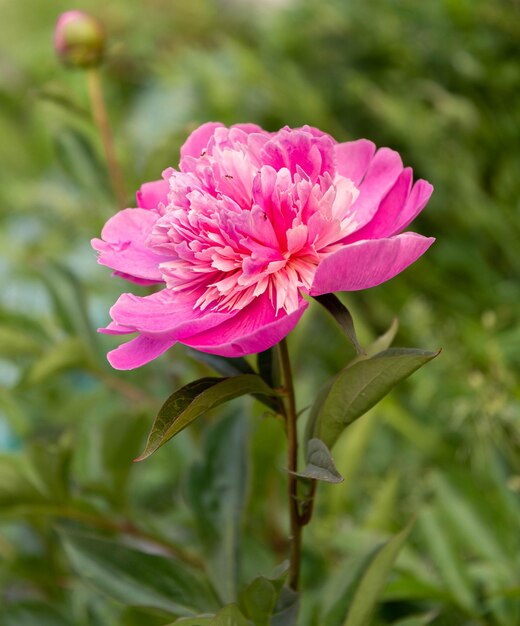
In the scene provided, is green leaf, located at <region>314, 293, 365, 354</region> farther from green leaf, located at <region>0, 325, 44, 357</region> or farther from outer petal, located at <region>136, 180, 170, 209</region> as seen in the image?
green leaf, located at <region>0, 325, 44, 357</region>

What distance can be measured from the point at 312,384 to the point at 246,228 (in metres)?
0.55

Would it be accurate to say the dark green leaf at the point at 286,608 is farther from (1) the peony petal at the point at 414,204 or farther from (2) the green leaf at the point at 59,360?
(2) the green leaf at the point at 59,360

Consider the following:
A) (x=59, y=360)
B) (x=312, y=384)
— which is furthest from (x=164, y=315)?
(x=312, y=384)

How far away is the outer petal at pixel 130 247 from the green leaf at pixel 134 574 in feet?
0.49

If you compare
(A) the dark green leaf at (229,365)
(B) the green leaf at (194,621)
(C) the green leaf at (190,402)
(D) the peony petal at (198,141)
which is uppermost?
(D) the peony petal at (198,141)

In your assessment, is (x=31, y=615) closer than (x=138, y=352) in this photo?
No

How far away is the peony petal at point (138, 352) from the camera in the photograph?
0.94 feet

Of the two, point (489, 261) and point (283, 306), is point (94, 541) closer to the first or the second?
point (283, 306)

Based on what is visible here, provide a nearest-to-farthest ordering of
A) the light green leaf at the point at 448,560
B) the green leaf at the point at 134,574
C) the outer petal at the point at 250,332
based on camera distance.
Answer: the outer petal at the point at 250,332 → the green leaf at the point at 134,574 → the light green leaf at the point at 448,560

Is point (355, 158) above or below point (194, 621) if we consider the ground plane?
above

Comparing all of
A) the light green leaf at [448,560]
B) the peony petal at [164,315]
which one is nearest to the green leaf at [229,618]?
the peony petal at [164,315]

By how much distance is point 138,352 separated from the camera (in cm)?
29

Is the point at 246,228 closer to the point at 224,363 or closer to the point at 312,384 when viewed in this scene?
the point at 224,363

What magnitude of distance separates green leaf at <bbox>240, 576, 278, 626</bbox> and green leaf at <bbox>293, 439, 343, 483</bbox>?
0.17 ft
